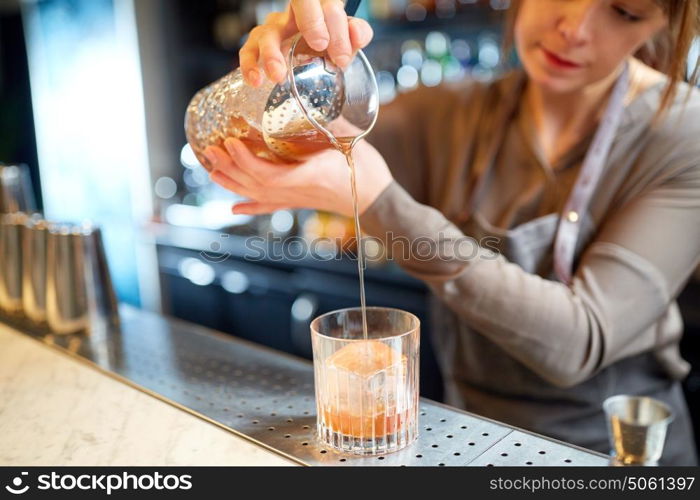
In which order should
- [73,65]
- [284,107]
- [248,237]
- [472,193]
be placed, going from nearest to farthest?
[284,107] → [472,193] → [248,237] → [73,65]

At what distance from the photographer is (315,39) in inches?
34.3

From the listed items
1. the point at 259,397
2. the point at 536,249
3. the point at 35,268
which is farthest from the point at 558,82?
the point at 35,268

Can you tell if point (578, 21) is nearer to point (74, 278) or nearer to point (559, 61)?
point (559, 61)

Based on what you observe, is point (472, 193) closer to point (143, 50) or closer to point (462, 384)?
point (462, 384)

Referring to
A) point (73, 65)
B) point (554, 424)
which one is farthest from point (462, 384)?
point (73, 65)

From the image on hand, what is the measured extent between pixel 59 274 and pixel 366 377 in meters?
0.79

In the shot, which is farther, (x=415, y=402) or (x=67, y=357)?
(x=67, y=357)

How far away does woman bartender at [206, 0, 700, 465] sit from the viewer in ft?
3.52

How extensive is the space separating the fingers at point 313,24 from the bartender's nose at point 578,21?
516 millimetres

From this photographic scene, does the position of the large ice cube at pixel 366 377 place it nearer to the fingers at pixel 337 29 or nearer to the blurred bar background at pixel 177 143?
the fingers at pixel 337 29

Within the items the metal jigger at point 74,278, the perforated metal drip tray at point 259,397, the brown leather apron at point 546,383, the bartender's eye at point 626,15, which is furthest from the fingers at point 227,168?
the bartender's eye at point 626,15

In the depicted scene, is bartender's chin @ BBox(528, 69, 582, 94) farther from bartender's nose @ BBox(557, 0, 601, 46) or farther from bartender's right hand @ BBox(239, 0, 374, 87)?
bartender's right hand @ BBox(239, 0, 374, 87)

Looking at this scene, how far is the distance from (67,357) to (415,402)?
27.8 inches
